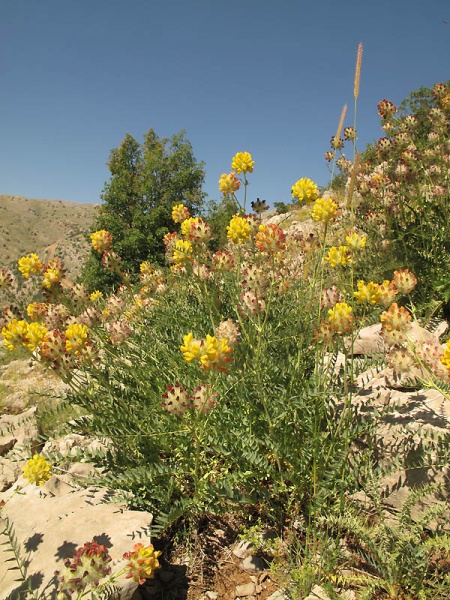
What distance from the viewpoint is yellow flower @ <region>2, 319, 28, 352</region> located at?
2289mm

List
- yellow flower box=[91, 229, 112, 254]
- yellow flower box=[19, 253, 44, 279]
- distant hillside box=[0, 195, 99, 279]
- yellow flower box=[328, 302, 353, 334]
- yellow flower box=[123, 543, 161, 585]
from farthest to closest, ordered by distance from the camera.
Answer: distant hillside box=[0, 195, 99, 279] → yellow flower box=[91, 229, 112, 254] → yellow flower box=[19, 253, 44, 279] → yellow flower box=[328, 302, 353, 334] → yellow flower box=[123, 543, 161, 585]

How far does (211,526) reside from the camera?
229 centimetres

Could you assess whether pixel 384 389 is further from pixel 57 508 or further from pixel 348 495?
pixel 57 508

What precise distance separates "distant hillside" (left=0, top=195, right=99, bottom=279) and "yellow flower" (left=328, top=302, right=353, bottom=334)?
350 feet

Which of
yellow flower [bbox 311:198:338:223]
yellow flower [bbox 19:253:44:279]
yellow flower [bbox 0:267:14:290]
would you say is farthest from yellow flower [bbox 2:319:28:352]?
yellow flower [bbox 311:198:338:223]

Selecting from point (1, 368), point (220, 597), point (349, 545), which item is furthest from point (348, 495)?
point (1, 368)

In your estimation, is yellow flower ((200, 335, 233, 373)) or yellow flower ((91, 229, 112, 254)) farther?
yellow flower ((91, 229, 112, 254))

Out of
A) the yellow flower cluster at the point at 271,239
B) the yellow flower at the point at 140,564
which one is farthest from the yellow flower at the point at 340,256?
the yellow flower at the point at 140,564

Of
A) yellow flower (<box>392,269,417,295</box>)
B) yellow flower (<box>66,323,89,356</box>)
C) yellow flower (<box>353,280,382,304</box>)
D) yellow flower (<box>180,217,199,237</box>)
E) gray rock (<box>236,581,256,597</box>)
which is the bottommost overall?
gray rock (<box>236,581,256,597</box>)

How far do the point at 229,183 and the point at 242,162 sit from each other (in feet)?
0.62

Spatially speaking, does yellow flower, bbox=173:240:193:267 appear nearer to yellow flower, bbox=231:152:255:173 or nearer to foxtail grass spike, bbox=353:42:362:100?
yellow flower, bbox=231:152:255:173

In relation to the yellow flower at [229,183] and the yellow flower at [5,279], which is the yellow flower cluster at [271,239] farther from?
the yellow flower at [5,279]

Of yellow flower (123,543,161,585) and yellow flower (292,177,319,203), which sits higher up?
yellow flower (292,177,319,203)

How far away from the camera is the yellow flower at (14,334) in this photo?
2.29m
